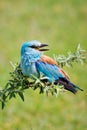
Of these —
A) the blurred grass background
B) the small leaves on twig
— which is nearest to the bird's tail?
the small leaves on twig

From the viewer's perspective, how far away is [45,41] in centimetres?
832

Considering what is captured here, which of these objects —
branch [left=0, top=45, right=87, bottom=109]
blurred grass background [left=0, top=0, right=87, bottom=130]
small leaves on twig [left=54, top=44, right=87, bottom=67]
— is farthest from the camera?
blurred grass background [left=0, top=0, right=87, bottom=130]

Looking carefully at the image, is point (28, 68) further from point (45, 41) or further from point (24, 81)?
point (45, 41)

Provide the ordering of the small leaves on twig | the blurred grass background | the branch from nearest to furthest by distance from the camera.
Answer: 1. the branch
2. the small leaves on twig
3. the blurred grass background

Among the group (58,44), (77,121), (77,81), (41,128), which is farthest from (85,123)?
(58,44)

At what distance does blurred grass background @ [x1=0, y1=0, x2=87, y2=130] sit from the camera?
18.2 ft

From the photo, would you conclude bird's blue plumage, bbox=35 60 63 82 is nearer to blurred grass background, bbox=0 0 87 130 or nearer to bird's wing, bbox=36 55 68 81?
bird's wing, bbox=36 55 68 81

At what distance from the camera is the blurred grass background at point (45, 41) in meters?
5.54

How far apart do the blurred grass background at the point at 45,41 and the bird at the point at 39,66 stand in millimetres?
1292

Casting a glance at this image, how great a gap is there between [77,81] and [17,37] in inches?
82.5

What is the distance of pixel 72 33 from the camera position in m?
8.71

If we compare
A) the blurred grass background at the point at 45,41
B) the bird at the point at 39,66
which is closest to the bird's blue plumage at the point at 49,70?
the bird at the point at 39,66

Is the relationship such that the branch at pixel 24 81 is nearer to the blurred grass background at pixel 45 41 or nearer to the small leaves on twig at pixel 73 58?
the small leaves on twig at pixel 73 58

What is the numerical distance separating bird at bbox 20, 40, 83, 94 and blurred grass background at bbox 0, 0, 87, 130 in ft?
4.24
